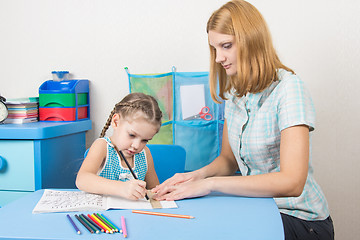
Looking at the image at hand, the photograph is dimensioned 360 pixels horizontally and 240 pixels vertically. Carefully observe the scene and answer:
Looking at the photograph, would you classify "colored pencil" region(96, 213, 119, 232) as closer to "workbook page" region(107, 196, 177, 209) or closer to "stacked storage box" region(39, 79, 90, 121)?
"workbook page" region(107, 196, 177, 209)

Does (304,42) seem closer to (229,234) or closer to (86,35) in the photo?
(86,35)

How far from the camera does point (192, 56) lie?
219 centimetres

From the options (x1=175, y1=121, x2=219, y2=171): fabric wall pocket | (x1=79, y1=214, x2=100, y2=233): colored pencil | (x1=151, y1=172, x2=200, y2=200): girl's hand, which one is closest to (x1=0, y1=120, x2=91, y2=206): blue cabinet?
(x1=175, y1=121, x2=219, y2=171): fabric wall pocket

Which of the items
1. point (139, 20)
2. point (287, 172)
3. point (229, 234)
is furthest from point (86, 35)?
point (229, 234)

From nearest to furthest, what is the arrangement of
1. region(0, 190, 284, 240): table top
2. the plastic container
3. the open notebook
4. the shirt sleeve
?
region(0, 190, 284, 240): table top
the open notebook
the shirt sleeve
the plastic container

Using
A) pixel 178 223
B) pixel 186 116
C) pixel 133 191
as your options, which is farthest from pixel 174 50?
pixel 178 223

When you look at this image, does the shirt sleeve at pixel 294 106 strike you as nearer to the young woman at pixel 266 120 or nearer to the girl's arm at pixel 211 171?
the young woman at pixel 266 120

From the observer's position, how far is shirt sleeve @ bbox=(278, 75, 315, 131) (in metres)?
1.27

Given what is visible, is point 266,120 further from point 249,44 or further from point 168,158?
point 168,158

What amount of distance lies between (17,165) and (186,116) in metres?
0.88

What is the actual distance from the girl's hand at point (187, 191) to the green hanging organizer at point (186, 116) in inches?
35.7

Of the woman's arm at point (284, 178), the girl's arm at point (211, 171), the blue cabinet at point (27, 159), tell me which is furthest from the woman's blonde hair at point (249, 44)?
the blue cabinet at point (27, 159)

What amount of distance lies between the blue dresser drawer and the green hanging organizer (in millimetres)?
654

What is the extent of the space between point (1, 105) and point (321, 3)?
1.74 metres
